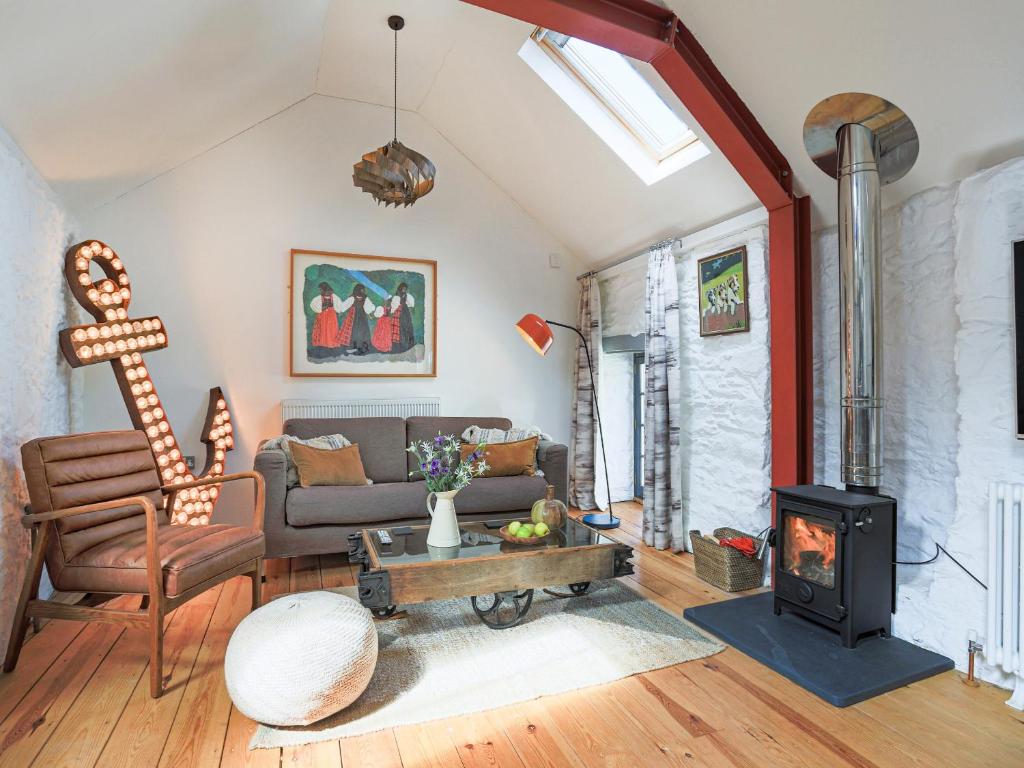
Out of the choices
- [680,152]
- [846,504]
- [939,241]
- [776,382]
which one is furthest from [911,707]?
[680,152]

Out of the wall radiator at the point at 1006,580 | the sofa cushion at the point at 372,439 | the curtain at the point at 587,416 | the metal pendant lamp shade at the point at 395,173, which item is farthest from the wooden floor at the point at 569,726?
the curtain at the point at 587,416

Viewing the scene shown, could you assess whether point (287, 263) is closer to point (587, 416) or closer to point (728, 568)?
point (587, 416)

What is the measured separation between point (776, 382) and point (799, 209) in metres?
0.92

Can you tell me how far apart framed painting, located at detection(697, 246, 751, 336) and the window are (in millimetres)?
637

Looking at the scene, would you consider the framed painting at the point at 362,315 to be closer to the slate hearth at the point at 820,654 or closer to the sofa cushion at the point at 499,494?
the sofa cushion at the point at 499,494

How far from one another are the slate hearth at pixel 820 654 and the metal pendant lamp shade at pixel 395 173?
2.57 m

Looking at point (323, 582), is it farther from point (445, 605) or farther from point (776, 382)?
point (776, 382)

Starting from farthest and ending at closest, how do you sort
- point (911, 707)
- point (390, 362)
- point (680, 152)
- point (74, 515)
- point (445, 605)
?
point (390, 362)
point (680, 152)
point (445, 605)
point (74, 515)
point (911, 707)

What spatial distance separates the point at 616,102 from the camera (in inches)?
151

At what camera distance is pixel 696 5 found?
2691 mm

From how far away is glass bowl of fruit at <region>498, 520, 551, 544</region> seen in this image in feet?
9.06

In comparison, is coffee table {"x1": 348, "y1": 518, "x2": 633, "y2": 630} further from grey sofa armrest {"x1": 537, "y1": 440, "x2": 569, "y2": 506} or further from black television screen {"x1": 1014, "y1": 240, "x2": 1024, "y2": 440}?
black television screen {"x1": 1014, "y1": 240, "x2": 1024, "y2": 440}

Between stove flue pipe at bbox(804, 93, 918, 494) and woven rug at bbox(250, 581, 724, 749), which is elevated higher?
stove flue pipe at bbox(804, 93, 918, 494)

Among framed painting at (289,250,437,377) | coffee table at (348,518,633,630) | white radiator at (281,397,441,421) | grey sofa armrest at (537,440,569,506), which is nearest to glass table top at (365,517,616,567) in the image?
coffee table at (348,518,633,630)
